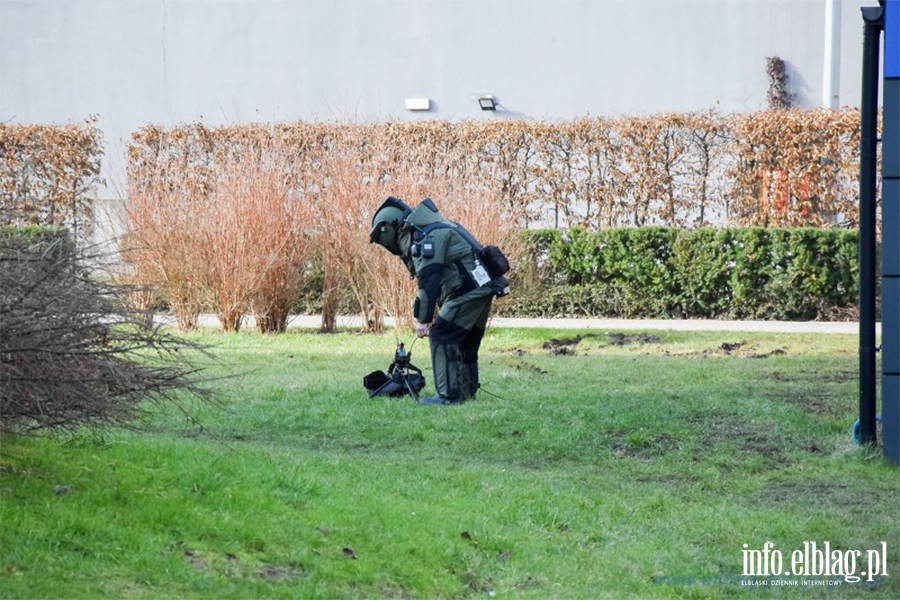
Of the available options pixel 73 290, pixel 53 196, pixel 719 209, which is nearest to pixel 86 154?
pixel 53 196

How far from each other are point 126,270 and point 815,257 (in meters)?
9.29

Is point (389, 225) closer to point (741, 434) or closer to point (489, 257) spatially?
point (489, 257)

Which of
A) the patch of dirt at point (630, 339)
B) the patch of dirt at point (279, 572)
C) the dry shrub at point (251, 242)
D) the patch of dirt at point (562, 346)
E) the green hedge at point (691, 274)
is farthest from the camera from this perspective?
the green hedge at point (691, 274)

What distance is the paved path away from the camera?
15.8 metres

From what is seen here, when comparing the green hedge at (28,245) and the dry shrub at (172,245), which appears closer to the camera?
the green hedge at (28,245)

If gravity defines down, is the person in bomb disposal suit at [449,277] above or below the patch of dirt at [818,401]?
above

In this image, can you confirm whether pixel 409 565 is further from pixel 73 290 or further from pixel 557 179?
pixel 557 179

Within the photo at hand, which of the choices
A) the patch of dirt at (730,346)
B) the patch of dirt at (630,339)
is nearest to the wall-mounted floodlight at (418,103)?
the patch of dirt at (630,339)

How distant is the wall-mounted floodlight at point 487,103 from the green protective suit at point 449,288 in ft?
39.0

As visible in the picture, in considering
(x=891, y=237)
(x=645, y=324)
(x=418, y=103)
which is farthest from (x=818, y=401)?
(x=418, y=103)

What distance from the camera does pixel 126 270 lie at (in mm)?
15273

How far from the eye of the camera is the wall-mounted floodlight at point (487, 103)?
22078 mm

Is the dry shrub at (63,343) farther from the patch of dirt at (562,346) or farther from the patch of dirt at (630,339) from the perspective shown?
the patch of dirt at (630,339)

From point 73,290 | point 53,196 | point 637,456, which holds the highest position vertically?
point 53,196
